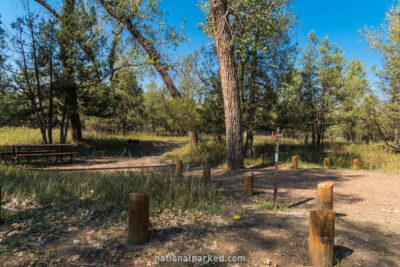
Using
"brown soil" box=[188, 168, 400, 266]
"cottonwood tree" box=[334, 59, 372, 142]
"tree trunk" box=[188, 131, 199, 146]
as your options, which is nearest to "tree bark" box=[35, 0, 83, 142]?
"tree trunk" box=[188, 131, 199, 146]

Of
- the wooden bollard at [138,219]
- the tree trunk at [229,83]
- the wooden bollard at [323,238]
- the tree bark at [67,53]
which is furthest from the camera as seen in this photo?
the tree bark at [67,53]

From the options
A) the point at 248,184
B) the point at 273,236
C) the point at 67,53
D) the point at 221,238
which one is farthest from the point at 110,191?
the point at 67,53

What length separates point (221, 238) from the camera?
137 inches

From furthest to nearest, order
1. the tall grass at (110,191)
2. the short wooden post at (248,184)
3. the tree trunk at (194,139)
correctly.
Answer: the tree trunk at (194,139) < the short wooden post at (248,184) < the tall grass at (110,191)

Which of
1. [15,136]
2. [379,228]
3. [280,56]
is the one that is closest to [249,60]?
[280,56]

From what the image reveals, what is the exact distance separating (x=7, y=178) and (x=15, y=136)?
35.8 ft

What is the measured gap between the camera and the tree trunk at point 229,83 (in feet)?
28.6

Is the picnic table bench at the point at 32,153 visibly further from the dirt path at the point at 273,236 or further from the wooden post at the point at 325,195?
the wooden post at the point at 325,195

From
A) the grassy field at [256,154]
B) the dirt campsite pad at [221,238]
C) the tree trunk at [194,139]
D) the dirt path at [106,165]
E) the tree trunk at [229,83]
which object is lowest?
the dirt campsite pad at [221,238]

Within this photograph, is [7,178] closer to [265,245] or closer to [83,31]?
[265,245]

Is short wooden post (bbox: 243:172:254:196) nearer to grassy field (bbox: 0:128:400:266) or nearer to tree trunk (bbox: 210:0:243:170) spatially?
grassy field (bbox: 0:128:400:266)

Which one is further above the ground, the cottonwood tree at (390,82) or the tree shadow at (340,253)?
the cottonwood tree at (390,82)

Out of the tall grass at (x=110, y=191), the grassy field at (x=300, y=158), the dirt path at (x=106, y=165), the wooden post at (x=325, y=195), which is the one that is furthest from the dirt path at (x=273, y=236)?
the grassy field at (x=300, y=158)

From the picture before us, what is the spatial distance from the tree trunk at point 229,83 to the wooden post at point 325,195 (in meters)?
4.65
